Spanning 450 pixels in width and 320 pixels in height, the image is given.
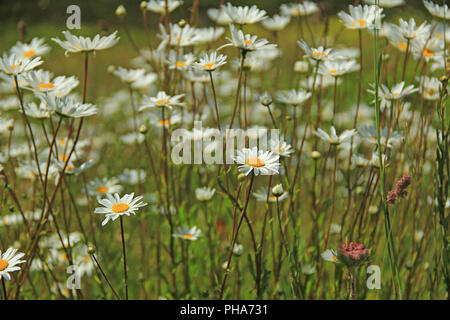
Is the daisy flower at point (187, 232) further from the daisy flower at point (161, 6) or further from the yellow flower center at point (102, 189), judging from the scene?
the daisy flower at point (161, 6)

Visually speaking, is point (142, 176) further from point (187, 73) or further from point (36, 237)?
point (36, 237)

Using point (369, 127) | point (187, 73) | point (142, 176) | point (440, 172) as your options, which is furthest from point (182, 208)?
point (440, 172)

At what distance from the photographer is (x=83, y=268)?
4.05 ft

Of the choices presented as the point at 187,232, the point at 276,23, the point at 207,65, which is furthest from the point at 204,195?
the point at 276,23

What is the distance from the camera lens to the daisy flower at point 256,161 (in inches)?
30.8

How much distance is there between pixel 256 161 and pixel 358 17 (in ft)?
1.50

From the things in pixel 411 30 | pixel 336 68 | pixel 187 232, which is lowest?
pixel 187 232

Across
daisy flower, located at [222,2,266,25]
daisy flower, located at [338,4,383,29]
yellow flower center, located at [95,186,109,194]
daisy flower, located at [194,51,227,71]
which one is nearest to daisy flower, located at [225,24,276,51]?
daisy flower, located at [194,51,227,71]

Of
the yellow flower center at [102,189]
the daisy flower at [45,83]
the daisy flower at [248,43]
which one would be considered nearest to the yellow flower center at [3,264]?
the daisy flower at [45,83]

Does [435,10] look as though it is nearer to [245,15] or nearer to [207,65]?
[245,15]

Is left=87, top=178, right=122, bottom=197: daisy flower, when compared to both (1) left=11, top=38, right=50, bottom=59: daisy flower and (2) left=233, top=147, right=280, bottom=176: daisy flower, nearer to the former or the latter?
(1) left=11, top=38, right=50, bottom=59: daisy flower

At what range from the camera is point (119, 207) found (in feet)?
2.67

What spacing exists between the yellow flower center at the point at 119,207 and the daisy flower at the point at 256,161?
0.69ft

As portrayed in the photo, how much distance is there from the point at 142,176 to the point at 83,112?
0.58m
